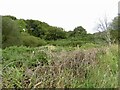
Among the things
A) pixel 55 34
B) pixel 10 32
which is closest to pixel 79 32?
pixel 55 34

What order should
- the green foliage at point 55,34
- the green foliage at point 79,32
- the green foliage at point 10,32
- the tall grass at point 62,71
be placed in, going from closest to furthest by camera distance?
the tall grass at point 62,71 < the green foliage at point 10,32 < the green foliage at point 79,32 < the green foliage at point 55,34

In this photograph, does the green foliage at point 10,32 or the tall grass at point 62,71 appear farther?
the green foliage at point 10,32

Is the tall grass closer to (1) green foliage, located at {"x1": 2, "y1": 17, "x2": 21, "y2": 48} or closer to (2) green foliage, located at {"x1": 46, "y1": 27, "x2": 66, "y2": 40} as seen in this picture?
(1) green foliage, located at {"x1": 2, "y1": 17, "x2": 21, "y2": 48}

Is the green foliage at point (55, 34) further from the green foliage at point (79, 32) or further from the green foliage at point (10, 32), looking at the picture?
the green foliage at point (10, 32)

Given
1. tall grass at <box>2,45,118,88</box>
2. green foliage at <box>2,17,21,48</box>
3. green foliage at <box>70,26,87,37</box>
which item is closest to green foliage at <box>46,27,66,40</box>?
green foliage at <box>70,26,87,37</box>

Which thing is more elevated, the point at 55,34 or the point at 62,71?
the point at 55,34

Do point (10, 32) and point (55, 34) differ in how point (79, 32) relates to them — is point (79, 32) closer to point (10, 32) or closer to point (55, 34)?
point (55, 34)

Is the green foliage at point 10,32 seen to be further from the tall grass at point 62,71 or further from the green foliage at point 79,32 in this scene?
the tall grass at point 62,71

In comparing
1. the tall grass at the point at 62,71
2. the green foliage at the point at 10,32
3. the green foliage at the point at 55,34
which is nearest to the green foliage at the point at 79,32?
the green foliage at the point at 55,34

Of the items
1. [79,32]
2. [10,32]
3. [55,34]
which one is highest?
[79,32]

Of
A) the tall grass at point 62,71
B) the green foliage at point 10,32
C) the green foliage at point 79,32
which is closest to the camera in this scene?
the tall grass at point 62,71

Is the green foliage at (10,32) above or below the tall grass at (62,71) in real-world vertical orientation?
above

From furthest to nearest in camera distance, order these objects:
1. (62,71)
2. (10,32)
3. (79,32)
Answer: (79,32) < (10,32) < (62,71)

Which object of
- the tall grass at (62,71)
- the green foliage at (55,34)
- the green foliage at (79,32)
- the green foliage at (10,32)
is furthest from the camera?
the green foliage at (55,34)
